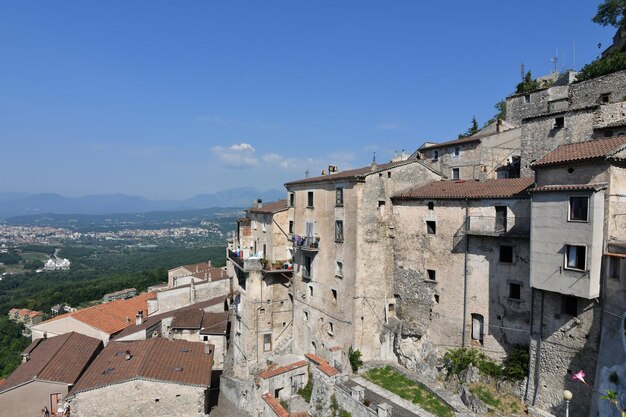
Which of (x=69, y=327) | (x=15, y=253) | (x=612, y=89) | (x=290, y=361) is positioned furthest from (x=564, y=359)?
(x=15, y=253)

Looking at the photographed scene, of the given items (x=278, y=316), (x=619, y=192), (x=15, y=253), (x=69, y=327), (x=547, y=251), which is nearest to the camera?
(x=619, y=192)

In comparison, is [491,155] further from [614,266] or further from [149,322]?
[149,322]

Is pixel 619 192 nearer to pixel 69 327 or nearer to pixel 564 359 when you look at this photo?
pixel 564 359

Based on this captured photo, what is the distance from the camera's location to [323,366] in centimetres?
2600

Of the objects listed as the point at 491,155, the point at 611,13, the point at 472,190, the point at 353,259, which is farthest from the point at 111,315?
the point at 611,13

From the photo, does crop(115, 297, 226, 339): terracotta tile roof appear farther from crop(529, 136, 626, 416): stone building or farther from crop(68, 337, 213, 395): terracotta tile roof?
crop(529, 136, 626, 416): stone building

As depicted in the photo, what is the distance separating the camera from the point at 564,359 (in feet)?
62.5

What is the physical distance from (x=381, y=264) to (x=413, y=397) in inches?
358

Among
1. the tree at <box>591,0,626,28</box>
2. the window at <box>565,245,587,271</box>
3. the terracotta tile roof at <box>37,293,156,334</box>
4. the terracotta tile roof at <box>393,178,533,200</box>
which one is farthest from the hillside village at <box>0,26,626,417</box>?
the tree at <box>591,0,626,28</box>

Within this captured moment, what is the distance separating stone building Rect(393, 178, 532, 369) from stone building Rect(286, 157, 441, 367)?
1166 millimetres

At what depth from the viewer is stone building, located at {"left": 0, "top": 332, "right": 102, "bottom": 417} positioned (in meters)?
28.0

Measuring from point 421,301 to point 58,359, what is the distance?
30.4 metres

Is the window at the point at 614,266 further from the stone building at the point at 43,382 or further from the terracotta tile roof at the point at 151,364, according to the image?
the stone building at the point at 43,382

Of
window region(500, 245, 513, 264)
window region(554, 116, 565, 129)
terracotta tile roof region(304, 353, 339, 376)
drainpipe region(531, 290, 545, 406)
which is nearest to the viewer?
drainpipe region(531, 290, 545, 406)
